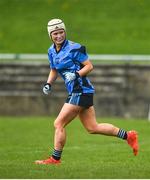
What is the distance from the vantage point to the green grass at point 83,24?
114 ft

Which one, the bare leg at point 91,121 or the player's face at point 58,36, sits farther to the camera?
the bare leg at point 91,121

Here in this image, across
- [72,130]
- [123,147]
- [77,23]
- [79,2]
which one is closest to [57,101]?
[72,130]

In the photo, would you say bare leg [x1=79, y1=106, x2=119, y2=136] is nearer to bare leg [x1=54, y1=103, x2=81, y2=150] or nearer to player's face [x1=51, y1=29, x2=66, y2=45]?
bare leg [x1=54, y1=103, x2=81, y2=150]

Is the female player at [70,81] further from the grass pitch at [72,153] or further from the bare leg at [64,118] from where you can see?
the grass pitch at [72,153]

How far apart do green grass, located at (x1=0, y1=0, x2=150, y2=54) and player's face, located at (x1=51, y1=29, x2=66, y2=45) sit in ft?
65.3

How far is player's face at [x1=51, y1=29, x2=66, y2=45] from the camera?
13.1 m

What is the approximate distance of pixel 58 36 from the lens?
43.0ft

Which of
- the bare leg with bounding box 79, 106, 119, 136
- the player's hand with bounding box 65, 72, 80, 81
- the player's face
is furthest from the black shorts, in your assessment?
the player's face

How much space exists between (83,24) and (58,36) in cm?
2375

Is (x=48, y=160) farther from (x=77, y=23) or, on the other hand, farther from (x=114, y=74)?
(x=77, y=23)

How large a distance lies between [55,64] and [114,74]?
12.9 m

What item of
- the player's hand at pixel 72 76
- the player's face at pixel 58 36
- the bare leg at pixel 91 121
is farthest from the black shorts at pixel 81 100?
the player's face at pixel 58 36

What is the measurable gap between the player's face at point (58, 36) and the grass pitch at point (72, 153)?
5.58 feet

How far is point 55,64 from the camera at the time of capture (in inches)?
521
